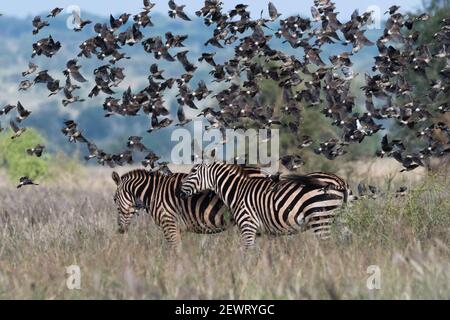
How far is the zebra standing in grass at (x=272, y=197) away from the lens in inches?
520

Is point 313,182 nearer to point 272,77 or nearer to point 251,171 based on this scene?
point 251,171

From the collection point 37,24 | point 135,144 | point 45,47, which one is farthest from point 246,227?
point 37,24

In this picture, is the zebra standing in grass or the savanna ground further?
the zebra standing in grass

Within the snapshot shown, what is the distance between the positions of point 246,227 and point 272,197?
549 millimetres

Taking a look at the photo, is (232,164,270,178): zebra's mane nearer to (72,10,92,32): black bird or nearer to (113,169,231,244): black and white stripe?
(113,169,231,244): black and white stripe

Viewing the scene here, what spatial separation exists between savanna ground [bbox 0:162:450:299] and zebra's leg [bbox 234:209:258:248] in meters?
0.19

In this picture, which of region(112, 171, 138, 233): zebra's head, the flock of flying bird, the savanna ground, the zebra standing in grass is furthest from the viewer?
region(112, 171, 138, 233): zebra's head

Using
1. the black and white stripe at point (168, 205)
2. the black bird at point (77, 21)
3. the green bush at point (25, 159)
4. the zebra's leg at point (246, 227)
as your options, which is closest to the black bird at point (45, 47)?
the black bird at point (77, 21)

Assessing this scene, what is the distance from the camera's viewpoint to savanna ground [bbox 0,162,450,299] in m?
9.30

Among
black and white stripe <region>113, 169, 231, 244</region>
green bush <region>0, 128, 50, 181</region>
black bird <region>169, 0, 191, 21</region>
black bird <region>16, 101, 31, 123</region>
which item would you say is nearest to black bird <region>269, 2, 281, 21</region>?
black bird <region>169, 0, 191, 21</region>

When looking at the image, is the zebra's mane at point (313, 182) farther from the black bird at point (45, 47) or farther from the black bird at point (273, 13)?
the black bird at point (45, 47)

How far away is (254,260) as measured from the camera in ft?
37.0
